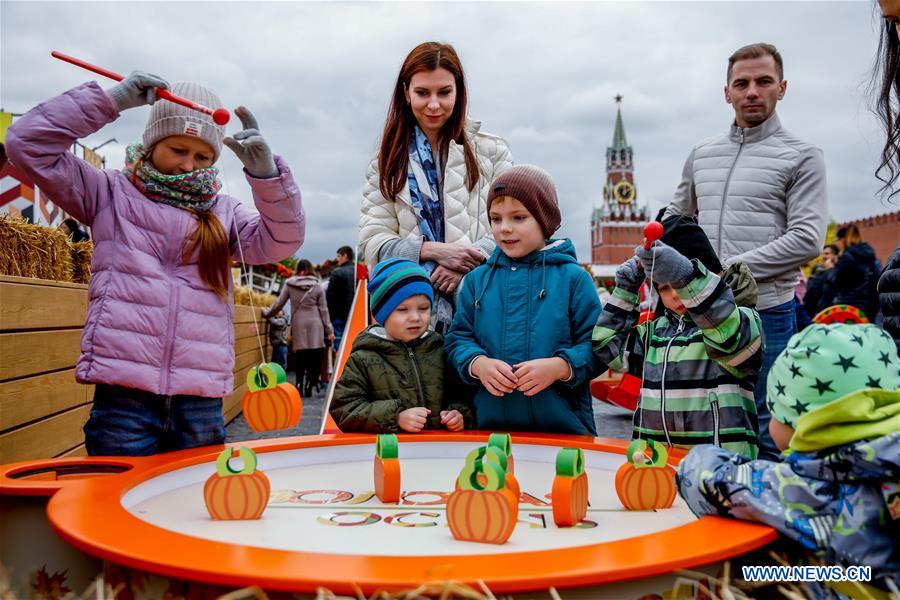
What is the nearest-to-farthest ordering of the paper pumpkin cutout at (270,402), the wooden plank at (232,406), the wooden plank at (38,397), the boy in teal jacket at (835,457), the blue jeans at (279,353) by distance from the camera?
1. the boy in teal jacket at (835,457)
2. the paper pumpkin cutout at (270,402)
3. the wooden plank at (38,397)
4. the wooden plank at (232,406)
5. the blue jeans at (279,353)

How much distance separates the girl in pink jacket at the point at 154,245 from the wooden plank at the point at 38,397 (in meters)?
0.74

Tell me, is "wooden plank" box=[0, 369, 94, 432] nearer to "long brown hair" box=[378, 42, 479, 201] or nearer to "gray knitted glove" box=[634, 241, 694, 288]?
"long brown hair" box=[378, 42, 479, 201]

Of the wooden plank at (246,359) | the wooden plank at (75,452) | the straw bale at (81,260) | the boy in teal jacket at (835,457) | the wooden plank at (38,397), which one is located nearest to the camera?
the boy in teal jacket at (835,457)

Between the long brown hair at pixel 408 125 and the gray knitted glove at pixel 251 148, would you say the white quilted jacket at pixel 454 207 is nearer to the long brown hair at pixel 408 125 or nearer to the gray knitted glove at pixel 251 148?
the long brown hair at pixel 408 125

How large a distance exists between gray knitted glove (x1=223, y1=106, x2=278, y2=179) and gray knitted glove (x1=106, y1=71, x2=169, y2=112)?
0.22 metres

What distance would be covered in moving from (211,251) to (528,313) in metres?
1.07

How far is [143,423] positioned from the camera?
2133mm

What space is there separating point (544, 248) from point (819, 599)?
4.93 feet

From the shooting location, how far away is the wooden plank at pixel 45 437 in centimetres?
265

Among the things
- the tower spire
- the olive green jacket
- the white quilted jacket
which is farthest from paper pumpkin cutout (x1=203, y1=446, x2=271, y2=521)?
the tower spire

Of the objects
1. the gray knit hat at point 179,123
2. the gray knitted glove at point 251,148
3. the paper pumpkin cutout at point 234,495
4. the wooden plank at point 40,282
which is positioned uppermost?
the gray knit hat at point 179,123

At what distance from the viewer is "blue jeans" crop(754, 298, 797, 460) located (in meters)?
2.73

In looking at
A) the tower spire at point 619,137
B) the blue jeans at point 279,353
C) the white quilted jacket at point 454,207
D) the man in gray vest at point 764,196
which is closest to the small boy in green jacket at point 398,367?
the white quilted jacket at point 454,207

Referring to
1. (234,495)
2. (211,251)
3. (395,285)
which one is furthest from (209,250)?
(234,495)
